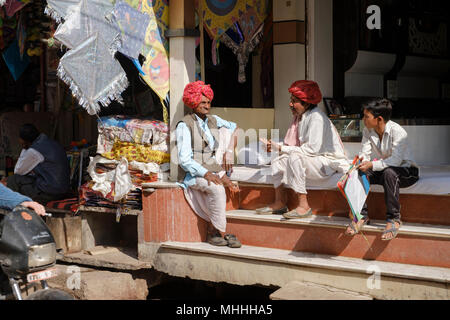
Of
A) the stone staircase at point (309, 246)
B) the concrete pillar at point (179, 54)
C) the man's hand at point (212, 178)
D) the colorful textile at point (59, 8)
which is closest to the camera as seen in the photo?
the stone staircase at point (309, 246)

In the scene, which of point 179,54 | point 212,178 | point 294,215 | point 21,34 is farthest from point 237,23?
point 21,34

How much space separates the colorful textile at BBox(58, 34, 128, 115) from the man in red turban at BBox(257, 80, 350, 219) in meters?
1.59

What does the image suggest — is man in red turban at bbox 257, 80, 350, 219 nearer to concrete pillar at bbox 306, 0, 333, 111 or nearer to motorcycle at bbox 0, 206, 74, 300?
concrete pillar at bbox 306, 0, 333, 111

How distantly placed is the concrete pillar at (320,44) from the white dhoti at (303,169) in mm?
2023

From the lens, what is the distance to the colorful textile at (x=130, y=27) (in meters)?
5.70

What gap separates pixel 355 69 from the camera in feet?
25.5

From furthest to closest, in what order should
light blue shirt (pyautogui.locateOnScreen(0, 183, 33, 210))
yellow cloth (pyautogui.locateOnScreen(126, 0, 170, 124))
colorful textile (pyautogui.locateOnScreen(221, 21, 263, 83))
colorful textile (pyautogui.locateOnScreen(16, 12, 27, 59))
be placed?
colorful textile (pyautogui.locateOnScreen(16, 12, 27, 59)) → colorful textile (pyautogui.locateOnScreen(221, 21, 263, 83)) → yellow cloth (pyautogui.locateOnScreen(126, 0, 170, 124)) → light blue shirt (pyautogui.locateOnScreen(0, 183, 33, 210))

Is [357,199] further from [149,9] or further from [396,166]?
[149,9]

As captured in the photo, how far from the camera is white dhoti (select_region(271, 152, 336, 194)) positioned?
5.50 m

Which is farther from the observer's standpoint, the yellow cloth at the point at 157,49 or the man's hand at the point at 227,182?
the yellow cloth at the point at 157,49

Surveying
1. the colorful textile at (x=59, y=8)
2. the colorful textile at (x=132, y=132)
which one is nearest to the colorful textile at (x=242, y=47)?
the colorful textile at (x=132, y=132)

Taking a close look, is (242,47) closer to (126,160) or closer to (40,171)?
(126,160)

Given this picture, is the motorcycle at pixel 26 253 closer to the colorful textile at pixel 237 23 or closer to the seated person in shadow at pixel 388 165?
the seated person in shadow at pixel 388 165


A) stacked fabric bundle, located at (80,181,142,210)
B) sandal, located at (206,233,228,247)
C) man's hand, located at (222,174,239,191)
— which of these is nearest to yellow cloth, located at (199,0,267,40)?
man's hand, located at (222,174,239,191)
